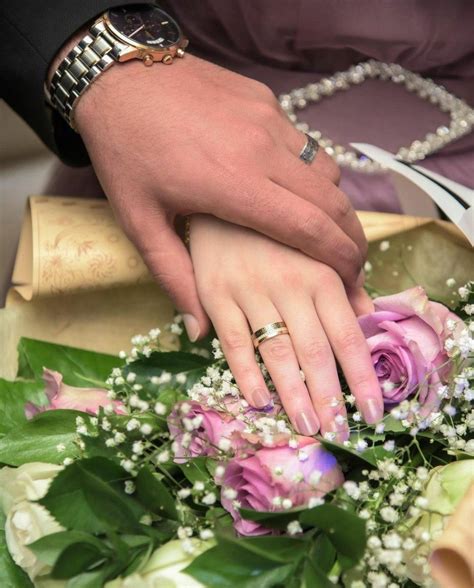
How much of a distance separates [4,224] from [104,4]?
2.18 feet

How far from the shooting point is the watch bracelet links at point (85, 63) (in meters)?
0.76

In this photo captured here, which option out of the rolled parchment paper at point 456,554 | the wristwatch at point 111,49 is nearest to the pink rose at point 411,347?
the rolled parchment paper at point 456,554

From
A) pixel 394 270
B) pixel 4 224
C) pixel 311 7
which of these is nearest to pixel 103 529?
pixel 394 270

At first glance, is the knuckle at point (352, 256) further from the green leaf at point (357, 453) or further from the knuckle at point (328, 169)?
the green leaf at point (357, 453)

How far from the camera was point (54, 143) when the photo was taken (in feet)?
2.85

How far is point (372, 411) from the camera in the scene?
61cm

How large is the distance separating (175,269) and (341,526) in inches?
12.6

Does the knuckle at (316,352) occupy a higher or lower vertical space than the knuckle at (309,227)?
lower

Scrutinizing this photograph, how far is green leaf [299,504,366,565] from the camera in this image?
0.49 m

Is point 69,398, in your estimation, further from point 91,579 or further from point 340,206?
point 340,206

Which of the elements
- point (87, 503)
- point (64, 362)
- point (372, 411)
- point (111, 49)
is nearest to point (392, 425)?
point (372, 411)

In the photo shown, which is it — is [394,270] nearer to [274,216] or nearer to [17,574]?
[274,216]

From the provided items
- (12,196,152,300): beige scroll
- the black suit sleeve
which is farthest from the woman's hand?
the black suit sleeve

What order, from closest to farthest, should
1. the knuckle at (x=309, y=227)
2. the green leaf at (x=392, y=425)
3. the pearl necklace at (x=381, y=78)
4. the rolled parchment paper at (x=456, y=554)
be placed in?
the rolled parchment paper at (x=456, y=554) < the green leaf at (x=392, y=425) < the knuckle at (x=309, y=227) < the pearl necklace at (x=381, y=78)
